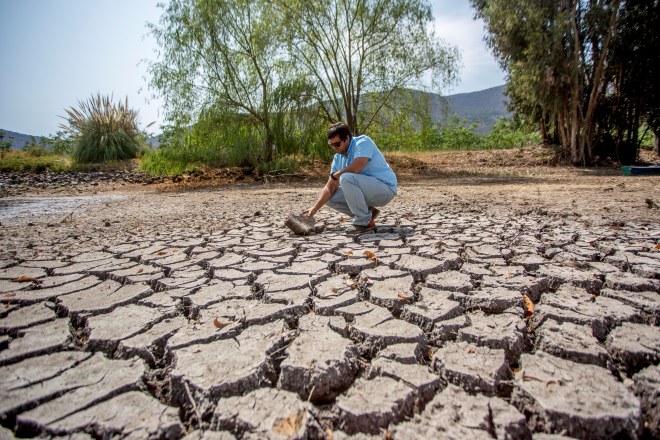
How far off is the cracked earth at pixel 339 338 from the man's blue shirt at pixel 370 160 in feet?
2.40

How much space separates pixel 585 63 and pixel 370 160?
974 cm

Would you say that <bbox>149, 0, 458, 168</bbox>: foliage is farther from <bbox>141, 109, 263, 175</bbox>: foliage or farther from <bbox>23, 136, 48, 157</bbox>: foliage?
<bbox>23, 136, 48, 157</bbox>: foliage

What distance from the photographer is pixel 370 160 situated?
11.2ft

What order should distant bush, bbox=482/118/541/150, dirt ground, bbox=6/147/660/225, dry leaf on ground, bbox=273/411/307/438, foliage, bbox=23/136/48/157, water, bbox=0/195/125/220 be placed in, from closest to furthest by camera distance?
dry leaf on ground, bbox=273/411/307/438 → dirt ground, bbox=6/147/660/225 → water, bbox=0/195/125/220 → foliage, bbox=23/136/48/157 → distant bush, bbox=482/118/541/150

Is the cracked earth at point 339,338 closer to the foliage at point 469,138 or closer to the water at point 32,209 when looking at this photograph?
the water at point 32,209

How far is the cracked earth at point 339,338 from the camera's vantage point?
103 centimetres

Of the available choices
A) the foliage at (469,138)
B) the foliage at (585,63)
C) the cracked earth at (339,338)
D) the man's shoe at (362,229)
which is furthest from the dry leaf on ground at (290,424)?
the foliage at (469,138)

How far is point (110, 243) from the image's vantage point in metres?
3.13

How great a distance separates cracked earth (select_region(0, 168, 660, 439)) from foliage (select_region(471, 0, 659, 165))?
26.4 feet

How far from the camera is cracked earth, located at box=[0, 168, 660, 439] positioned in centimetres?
103

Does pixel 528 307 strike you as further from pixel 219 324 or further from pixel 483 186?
pixel 483 186

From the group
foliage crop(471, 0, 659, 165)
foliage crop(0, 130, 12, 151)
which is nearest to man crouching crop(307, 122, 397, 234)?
foliage crop(471, 0, 659, 165)

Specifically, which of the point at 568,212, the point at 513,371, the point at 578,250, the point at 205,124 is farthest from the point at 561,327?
the point at 205,124

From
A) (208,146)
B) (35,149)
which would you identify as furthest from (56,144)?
(208,146)
